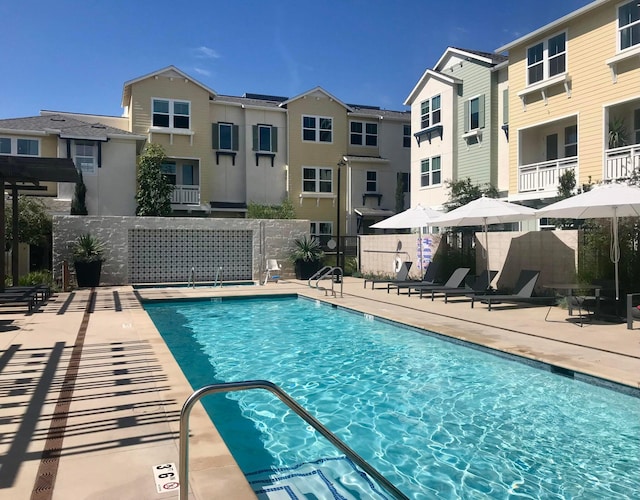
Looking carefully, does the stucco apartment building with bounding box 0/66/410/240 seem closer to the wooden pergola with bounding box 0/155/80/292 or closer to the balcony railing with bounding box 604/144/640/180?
the balcony railing with bounding box 604/144/640/180

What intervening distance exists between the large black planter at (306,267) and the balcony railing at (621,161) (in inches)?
432

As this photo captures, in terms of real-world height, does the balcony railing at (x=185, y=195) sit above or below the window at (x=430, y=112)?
below

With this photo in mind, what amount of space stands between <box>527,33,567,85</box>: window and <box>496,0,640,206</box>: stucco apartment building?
34 millimetres

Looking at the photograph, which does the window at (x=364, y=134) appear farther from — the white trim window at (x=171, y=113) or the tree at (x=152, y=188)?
the tree at (x=152, y=188)

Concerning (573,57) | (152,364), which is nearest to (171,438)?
(152,364)

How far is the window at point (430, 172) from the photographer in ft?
83.9

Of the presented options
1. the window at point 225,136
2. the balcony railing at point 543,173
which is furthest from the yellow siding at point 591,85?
the window at point 225,136

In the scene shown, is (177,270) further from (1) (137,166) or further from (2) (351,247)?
(2) (351,247)

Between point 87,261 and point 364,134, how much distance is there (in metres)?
18.9

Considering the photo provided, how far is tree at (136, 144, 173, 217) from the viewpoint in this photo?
993 inches

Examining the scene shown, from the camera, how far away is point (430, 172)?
26.0 metres

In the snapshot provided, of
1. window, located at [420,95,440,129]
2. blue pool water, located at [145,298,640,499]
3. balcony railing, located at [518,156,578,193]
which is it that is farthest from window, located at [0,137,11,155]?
balcony railing, located at [518,156,578,193]

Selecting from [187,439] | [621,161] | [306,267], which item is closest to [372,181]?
[306,267]

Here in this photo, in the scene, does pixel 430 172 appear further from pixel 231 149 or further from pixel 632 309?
pixel 632 309
